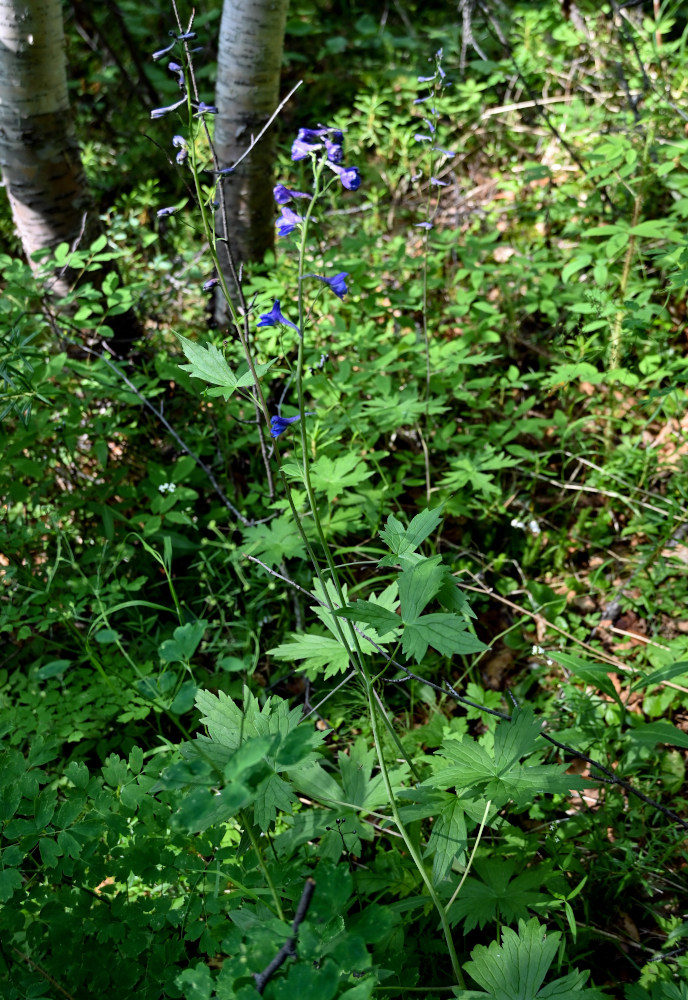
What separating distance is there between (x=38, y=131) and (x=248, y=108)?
856 millimetres

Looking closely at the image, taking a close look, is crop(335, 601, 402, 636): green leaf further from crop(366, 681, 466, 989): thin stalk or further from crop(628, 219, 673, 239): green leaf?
crop(628, 219, 673, 239): green leaf

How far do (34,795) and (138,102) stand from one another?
512 centimetres

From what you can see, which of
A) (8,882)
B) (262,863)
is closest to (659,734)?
(262,863)

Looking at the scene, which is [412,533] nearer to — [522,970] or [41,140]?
[522,970]

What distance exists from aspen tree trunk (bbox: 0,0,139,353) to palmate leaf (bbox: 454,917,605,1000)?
2.36m

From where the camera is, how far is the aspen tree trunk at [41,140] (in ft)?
8.51

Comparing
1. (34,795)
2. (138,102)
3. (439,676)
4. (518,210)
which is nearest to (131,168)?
(138,102)

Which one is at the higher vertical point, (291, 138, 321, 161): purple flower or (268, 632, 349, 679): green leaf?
(291, 138, 321, 161): purple flower

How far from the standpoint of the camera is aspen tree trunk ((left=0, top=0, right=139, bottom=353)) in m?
2.59

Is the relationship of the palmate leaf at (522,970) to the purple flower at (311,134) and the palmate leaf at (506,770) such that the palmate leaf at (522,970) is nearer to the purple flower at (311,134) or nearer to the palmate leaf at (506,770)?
the palmate leaf at (506,770)

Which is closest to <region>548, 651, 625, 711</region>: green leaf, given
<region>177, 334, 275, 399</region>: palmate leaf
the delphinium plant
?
the delphinium plant

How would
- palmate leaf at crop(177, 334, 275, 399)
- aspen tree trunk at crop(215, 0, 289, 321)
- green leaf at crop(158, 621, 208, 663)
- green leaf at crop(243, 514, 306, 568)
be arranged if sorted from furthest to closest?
aspen tree trunk at crop(215, 0, 289, 321)
green leaf at crop(243, 514, 306, 568)
palmate leaf at crop(177, 334, 275, 399)
green leaf at crop(158, 621, 208, 663)

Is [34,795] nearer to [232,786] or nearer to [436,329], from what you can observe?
[232,786]

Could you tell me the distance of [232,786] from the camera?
2.84 ft
